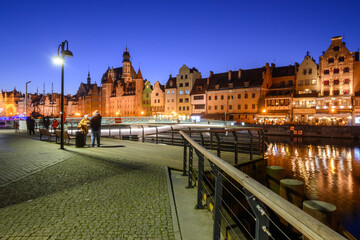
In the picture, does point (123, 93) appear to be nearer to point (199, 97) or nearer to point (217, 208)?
point (199, 97)

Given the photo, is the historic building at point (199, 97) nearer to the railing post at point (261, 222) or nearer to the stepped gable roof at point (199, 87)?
the stepped gable roof at point (199, 87)

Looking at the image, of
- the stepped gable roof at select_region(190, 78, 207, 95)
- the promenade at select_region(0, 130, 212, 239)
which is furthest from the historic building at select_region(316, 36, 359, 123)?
the promenade at select_region(0, 130, 212, 239)

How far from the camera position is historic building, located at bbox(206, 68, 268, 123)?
62.1 meters

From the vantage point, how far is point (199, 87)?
2884 inches

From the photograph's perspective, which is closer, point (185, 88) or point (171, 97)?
point (185, 88)

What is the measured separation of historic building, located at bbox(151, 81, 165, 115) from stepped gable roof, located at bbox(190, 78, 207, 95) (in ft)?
43.8

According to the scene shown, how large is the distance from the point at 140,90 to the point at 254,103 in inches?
1893

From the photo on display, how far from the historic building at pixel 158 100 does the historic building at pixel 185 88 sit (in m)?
7.00

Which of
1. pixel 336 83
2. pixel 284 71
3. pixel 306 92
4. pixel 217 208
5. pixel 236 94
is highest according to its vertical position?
pixel 284 71

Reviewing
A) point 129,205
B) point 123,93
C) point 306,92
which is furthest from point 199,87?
point 129,205

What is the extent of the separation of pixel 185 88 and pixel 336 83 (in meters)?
39.7

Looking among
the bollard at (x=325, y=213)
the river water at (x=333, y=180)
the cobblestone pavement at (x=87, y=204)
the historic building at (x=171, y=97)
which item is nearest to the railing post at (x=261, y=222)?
the cobblestone pavement at (x=87, y=204)

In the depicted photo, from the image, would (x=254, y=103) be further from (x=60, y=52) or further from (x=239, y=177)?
(x=239, y=177)

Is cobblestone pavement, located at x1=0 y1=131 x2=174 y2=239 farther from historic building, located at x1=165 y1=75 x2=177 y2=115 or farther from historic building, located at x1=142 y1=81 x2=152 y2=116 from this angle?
historic building, located at x1=142 y1=81 x2=152 y2=116
